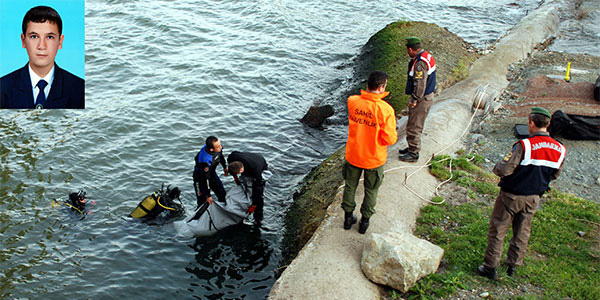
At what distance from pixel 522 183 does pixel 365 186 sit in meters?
2.15

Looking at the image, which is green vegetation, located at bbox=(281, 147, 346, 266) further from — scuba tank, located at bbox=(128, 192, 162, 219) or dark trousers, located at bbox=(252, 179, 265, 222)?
scuba tank, located at bbox=(128, 192, 162, 219)

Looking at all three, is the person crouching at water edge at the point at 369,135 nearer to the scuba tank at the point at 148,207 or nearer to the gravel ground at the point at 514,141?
the gravel ground at the point at 514,141

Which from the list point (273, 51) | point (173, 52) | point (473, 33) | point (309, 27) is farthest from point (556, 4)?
point (173, 52)

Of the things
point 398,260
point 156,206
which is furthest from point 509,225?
point 156,206

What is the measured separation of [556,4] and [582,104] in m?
19.2

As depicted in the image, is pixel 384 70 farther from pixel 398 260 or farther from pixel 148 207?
pixel 398 260

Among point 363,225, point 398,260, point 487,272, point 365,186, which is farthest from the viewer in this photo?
point 363,225

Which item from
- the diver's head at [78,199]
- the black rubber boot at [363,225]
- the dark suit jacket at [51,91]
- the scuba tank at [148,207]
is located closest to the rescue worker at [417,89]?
the black rubber boot at [363,225]

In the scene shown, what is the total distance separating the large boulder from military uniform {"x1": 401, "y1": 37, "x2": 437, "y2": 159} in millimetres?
3219

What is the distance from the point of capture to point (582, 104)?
1253 cm

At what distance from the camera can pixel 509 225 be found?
6.42m

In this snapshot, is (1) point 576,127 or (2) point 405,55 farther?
(2) point 405,55

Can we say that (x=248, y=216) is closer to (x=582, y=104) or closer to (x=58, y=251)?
(x=58, y=251)

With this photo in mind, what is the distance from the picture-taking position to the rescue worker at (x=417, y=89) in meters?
8.68
